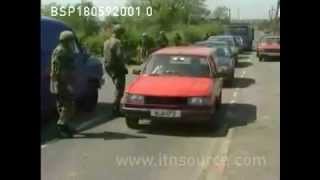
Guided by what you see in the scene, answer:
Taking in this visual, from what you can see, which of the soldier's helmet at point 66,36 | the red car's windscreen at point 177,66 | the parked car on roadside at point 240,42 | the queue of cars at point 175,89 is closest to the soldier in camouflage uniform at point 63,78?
the soldier's helmet at point 66,36

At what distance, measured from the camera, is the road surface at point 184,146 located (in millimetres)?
3596

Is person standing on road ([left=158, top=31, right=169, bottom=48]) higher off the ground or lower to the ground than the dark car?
higher

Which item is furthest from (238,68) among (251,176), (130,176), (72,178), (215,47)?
(72,178)

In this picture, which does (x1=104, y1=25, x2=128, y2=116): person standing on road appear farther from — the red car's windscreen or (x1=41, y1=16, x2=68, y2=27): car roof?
(x1=41, y1=16, x2=68, y2=27): car roof

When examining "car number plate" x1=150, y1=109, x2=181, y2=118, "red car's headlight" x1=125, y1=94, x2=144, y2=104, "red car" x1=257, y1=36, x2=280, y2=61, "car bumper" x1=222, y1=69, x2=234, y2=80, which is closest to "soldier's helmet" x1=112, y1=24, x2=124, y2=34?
"red car's headlight" x1=125, y1=94, x2=144, y2=104

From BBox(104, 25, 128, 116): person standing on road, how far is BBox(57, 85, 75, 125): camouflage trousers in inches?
10.7

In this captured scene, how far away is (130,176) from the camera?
3.63 m

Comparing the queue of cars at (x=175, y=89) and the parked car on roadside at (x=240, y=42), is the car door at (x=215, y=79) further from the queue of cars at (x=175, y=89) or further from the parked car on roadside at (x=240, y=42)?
the parked car on roadside at (x=240, y=42)

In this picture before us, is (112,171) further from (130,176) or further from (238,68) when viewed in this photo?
(238,68)

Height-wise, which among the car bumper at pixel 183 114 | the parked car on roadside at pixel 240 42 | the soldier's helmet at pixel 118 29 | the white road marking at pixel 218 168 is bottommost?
the white road marking at pixel 218 168

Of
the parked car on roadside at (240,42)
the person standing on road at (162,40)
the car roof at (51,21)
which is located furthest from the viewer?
the parked car on roadside at (240,42)

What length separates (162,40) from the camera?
368cm

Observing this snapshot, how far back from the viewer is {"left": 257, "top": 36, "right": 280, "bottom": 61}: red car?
3643 millimetres
